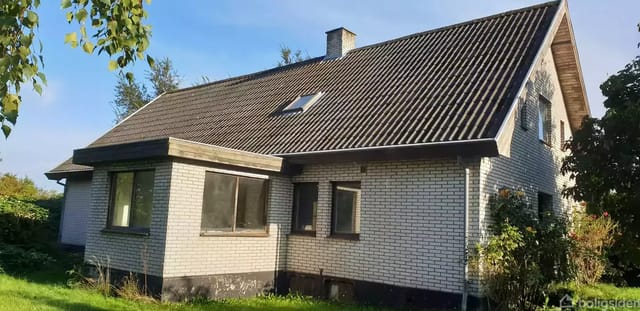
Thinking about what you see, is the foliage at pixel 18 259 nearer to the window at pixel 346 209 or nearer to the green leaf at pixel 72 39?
the window at pixel 346 209

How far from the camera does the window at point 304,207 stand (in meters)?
11.1

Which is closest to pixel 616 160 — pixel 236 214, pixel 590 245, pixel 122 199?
pixel 590 245

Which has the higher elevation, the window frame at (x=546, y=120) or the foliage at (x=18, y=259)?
the window frame at (x=546, y=120)

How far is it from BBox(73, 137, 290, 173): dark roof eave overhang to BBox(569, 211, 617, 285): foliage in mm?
6179

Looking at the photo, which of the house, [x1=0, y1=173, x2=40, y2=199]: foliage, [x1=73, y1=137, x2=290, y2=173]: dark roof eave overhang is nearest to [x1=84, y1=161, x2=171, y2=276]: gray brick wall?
A: the house

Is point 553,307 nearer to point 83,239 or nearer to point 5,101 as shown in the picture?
point 5,101

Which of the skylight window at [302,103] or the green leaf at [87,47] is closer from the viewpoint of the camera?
the green leaf at [87,47]

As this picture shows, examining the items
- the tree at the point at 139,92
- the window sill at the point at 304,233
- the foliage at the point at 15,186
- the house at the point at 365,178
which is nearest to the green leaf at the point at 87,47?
the house at the point at 365,178

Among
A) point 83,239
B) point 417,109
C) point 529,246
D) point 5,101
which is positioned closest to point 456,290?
point 529,246

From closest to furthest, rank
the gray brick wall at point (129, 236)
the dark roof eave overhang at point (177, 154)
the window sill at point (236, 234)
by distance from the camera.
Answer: the dark roof eave overhang at point (177, 154) → the gray brick wall at point (129, 236) → the window sill at point (236, 234)

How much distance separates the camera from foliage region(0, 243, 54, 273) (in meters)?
12.5

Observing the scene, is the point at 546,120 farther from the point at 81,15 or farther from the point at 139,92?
the point at 139,92

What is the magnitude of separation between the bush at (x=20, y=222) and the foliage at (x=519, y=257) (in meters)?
12.4

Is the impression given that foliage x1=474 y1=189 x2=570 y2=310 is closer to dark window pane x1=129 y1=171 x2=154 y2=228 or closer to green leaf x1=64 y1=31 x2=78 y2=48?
dark window pane x1=129 y1=171 x2=154 y2=228
